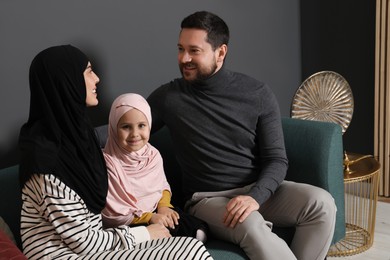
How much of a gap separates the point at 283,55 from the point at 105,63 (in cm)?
160

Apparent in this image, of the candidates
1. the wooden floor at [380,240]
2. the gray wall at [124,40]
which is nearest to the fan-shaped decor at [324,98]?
the gray wall at [124,40]

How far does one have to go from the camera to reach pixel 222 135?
2.67 m

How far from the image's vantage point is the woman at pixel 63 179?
6.32 ft

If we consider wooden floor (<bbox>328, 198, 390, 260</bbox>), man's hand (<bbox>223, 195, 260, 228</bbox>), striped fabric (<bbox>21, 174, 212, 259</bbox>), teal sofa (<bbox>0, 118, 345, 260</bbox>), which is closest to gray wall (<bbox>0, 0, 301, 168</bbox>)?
teal sofa (<bbox>0, 118, 345, 260</bbox>)

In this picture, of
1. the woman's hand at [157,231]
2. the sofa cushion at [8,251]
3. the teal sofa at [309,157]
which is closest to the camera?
the sofa cushion at [8,251]

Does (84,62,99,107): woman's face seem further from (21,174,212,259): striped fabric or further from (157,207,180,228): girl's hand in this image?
(157,207,180,228): girl's hand

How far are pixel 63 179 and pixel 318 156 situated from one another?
1250 millimetres

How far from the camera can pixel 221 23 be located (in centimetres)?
271

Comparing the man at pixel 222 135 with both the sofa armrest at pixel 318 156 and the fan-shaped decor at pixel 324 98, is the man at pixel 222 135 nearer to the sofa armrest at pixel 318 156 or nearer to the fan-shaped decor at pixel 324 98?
the sofa armrest at pixel 318 156

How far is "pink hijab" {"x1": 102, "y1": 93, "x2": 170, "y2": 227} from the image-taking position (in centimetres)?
236

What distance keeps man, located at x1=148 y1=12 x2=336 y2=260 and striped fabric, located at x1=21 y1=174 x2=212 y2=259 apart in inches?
21.6

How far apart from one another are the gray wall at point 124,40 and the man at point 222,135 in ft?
1.07

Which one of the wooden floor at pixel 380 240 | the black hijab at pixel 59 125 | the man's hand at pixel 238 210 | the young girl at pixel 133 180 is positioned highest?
the black hijab at pixel 59 125

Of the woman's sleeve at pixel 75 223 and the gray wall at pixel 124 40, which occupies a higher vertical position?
the gray wall at pixel 124 40
